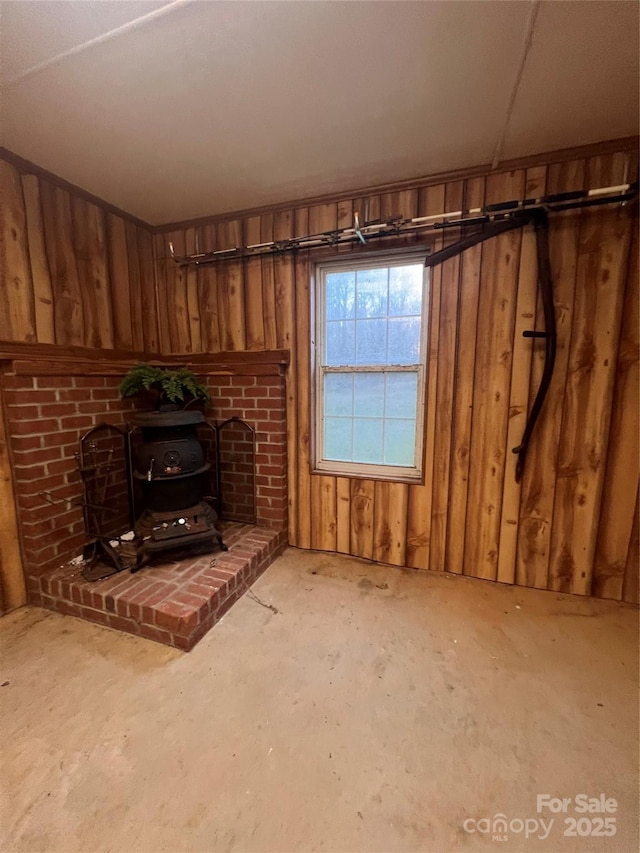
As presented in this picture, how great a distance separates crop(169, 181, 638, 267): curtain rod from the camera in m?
1.73

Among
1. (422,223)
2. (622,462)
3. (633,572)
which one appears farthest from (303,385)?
(633,572)

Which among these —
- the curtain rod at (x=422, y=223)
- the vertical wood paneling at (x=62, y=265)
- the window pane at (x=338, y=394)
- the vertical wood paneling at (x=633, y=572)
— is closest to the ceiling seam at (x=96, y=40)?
the vertical wood paneling at (x=62, y=265)

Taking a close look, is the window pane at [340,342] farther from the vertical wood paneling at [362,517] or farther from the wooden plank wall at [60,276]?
the wooden plank wall at [60,276]

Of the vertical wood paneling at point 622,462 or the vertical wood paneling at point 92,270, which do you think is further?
the vertical wood paneling at point 92,270

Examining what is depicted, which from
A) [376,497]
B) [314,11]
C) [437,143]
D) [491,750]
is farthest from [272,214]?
[491,750]

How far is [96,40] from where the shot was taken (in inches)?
48.6

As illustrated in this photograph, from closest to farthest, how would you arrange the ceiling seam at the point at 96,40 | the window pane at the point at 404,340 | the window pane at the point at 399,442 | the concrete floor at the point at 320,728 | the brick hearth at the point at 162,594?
the concrete floor at the point at 320,728 → the ceiling seam at the point at 96,40 → the brick hearth at the point at 162,594 → the window pane at the point at 404,340 → the window pane at the point at 399,442

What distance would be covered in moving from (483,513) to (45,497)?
270 cm

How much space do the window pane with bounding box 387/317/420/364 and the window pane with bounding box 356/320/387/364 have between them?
0.05m

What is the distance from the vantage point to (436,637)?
1.75 m

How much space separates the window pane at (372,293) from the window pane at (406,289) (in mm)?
48

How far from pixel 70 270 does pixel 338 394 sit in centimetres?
194

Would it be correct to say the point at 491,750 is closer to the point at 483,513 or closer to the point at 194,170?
the point at 483,513

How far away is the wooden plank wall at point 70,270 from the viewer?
1854 mm
